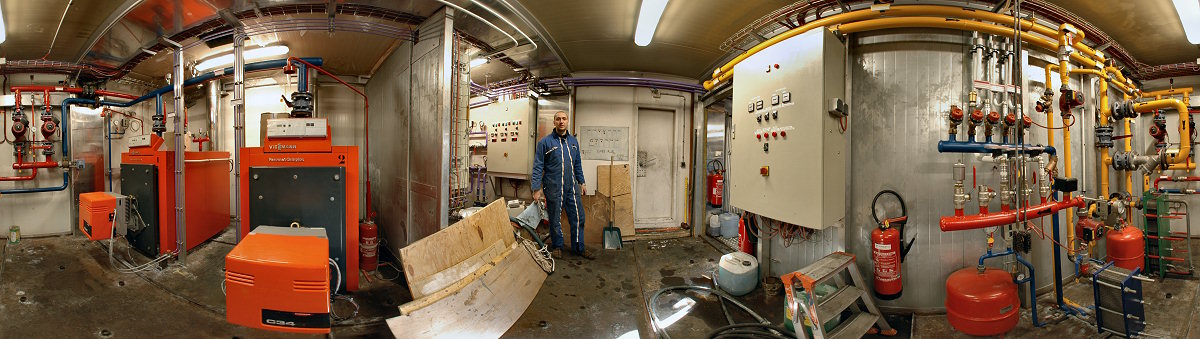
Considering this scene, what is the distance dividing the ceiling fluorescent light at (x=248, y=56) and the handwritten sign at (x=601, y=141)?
11.0 feet

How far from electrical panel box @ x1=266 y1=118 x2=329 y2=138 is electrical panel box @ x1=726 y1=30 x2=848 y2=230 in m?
3.46

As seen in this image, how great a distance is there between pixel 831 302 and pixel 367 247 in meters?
3.87

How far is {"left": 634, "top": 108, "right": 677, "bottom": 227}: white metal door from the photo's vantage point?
5.22 metres

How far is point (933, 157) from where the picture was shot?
263 cm

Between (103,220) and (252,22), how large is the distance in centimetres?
251

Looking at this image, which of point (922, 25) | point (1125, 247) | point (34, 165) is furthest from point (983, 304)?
point (34, 165)

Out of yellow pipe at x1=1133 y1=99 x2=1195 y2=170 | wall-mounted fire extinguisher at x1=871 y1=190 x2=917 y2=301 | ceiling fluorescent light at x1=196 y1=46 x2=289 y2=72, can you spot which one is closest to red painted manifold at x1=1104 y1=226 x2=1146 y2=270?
yellow pipe at x1=1133 y1=99 x2=1195 y2=170

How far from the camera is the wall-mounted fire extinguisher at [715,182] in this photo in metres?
5.66

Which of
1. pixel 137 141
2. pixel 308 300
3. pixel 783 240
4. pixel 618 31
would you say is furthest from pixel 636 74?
pixel 137 141

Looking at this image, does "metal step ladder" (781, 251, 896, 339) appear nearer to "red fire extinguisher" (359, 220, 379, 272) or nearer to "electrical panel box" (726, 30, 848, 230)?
"electrical panel box" (726, 30, 848, 230)

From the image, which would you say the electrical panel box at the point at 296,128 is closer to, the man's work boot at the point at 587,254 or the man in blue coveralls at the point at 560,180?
the man in blue coveralls at the point at 560,180

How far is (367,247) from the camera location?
3434 mm

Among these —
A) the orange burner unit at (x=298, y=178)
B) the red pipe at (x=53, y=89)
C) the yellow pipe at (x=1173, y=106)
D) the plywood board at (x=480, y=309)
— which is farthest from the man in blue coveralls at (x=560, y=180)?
the red pipe at (x=53, y=89)

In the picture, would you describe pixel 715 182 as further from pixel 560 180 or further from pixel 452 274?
pixel 452 274
